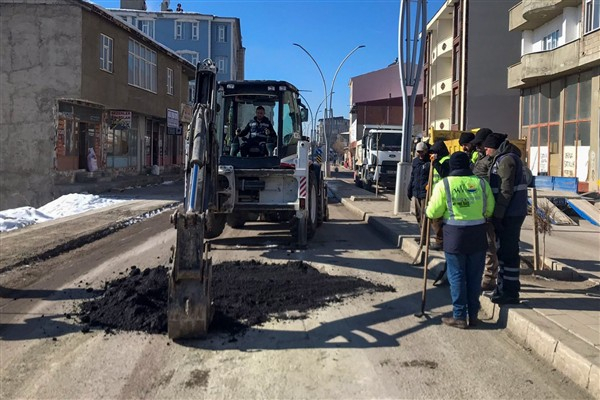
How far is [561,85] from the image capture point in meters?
26.1

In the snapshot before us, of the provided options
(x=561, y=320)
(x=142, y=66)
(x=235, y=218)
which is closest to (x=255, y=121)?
(x=235, y=218)

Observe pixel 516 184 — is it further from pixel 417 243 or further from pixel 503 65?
pixel 503 65

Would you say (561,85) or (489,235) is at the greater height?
(561,85)

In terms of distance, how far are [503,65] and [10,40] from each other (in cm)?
3339

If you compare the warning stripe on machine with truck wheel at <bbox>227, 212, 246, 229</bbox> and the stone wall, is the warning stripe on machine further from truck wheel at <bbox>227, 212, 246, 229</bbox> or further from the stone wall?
the stone wall

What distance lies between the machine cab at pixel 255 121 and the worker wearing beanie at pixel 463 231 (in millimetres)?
5207

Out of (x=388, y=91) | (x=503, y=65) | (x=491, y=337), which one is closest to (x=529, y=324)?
(x=491, y=337)

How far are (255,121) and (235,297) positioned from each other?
513cm

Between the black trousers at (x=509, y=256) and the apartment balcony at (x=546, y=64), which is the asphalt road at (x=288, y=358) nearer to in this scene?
the black trousers at (x=509, y=256)

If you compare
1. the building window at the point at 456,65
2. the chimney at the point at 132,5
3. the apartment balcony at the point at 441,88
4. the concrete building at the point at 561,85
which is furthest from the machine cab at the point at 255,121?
the chimney at the point at 132,5

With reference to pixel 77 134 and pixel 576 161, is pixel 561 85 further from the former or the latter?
pixel 77 134

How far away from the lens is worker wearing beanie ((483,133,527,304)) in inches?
231

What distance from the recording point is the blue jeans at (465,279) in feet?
18.1

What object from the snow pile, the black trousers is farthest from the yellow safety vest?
the snow pile
